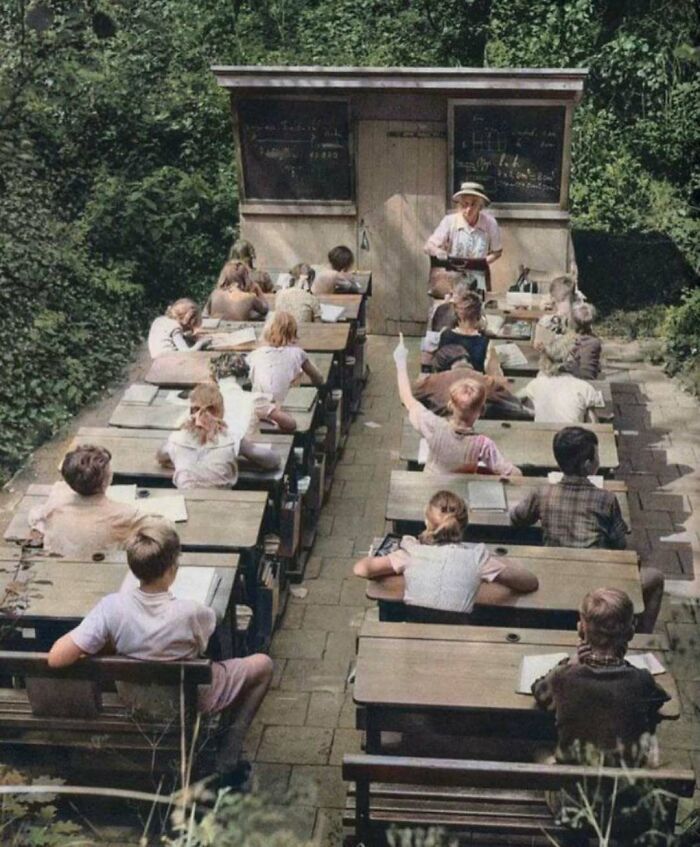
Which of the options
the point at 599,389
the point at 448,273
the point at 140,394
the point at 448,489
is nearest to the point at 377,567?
the point at 448,489

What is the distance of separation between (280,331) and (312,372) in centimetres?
40

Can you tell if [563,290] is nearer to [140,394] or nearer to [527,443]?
[527,443]

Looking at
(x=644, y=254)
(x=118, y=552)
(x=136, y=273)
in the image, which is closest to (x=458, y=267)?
(x=644, y=254)

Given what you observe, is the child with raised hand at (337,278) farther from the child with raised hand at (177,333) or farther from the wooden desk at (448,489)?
the wooden desk at (448,489)

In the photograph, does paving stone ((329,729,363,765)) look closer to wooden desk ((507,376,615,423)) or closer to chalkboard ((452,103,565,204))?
wooden desk ((507,376,615,423))

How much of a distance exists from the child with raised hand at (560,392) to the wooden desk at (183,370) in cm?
153

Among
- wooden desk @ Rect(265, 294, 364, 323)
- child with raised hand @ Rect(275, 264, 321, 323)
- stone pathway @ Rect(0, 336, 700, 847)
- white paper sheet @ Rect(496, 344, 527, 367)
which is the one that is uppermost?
child with raised hand @ Rect(275, 264, 321, 323)

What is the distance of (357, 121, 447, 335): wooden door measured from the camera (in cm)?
Answer: 1106

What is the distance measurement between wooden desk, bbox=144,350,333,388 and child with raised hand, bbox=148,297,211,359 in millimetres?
265

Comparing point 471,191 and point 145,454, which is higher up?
point 471,191

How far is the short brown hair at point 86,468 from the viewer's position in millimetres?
5863

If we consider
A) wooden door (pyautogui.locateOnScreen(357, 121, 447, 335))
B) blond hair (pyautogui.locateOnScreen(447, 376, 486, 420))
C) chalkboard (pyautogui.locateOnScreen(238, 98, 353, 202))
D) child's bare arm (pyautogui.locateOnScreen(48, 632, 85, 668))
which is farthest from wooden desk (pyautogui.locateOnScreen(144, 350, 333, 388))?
child's bare arm (pyautogui.locateOnScreen(48, 632, 85, 668))

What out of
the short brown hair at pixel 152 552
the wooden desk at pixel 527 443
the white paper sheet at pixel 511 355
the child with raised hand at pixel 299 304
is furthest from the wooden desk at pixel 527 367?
the short brown hair at pixel 152 552

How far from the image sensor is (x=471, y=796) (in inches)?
188
